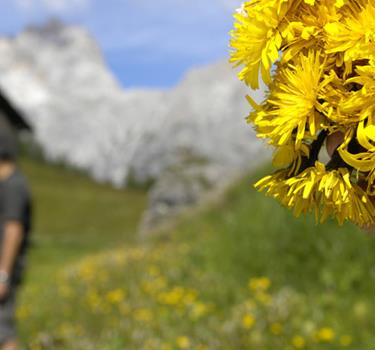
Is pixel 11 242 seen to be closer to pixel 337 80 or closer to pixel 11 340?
pixel 11 340

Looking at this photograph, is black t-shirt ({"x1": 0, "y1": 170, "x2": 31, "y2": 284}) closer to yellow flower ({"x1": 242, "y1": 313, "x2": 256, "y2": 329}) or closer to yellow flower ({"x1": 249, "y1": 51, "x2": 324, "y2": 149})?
yellow flower ({"x1": 242, "y1": 313, "x2": 256, "y2": 329})

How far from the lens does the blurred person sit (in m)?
5.47

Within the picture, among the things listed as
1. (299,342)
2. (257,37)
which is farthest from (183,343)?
(257,37)

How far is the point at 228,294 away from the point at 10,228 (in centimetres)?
354

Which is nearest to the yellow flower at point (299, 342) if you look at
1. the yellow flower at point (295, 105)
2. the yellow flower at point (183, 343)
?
the yellow flower at point (183, 343)

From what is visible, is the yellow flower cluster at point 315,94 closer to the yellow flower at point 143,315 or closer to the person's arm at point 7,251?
the person's arm at point 7,251

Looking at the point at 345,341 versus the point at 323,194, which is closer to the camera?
the point at 323,194

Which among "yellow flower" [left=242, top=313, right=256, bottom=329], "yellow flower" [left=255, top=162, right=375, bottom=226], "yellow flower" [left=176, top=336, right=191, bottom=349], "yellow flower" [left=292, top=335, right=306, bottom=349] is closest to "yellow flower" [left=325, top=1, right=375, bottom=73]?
"yellow flower" [left=255, top=162, right=375, bottom=226]

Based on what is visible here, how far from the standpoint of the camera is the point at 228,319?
6.75 metres

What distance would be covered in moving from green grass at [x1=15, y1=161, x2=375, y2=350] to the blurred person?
1.26 metres

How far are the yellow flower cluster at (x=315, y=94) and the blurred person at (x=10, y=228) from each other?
456cm

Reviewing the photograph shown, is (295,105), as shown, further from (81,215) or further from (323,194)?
(81,215)

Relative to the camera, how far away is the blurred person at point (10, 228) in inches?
215

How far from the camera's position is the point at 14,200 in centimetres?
552
